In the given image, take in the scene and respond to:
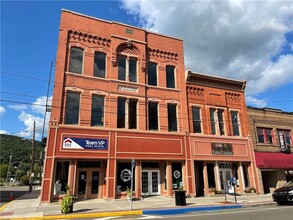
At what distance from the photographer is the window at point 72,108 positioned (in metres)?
18.3

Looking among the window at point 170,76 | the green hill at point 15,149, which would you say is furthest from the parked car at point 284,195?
the green hill at point 15,149

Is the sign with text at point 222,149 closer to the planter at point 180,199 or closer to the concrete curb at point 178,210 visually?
the concrete curb at point 178,210

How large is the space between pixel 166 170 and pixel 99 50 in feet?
39.3

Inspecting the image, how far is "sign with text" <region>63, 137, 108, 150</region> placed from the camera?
17.3 m

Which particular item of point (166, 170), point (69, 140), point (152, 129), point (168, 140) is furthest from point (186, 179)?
point (69, 140)

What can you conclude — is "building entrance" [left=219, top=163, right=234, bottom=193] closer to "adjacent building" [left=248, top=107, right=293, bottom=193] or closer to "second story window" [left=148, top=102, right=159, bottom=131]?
"adjacent building" [left=248, top=107, right=293, bottom=193]

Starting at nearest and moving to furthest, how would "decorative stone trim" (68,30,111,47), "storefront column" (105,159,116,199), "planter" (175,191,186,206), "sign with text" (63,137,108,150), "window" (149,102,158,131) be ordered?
"planter" (175,191,186,206), "sign with text" (63,137,108,150), "storefront column" (105,159,116,199), "decorative stone trim" (68,30,111,47), "window" (149,102,158,131)

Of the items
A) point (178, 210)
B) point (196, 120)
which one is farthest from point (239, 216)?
point (196, 120)

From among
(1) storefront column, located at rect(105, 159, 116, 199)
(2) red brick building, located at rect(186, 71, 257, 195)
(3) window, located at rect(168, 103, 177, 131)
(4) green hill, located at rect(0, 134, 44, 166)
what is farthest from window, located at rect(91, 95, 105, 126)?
(4) green hill, located at rect(0, 134, 44, 166)

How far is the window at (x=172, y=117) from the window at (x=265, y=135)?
9981 mm

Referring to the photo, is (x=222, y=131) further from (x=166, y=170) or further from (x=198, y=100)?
(x=166, y=170)

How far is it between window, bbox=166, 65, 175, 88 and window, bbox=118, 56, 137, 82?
3.44m

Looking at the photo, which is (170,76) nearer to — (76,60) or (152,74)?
(152,74)

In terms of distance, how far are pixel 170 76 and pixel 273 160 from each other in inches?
529
